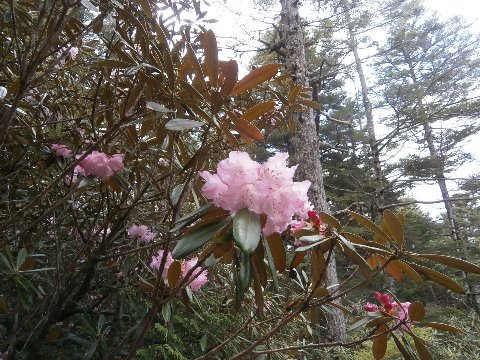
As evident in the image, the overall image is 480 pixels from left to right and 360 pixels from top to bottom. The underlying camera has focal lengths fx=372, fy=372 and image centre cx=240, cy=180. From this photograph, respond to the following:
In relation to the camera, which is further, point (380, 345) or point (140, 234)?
point (140, 234)

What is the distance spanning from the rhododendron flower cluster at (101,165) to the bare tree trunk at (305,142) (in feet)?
7.84

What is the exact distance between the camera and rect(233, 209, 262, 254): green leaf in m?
0.62

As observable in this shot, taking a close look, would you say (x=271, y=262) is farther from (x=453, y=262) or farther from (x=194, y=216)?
(x=453, y=262)

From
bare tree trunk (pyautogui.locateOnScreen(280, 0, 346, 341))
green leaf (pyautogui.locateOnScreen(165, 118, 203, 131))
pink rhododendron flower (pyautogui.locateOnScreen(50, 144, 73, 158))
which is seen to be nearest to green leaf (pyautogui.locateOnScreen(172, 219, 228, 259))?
green leaf (pyautogui.locateOnScreen(165, 118, 203, 131))

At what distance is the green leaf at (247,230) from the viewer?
2.02ft

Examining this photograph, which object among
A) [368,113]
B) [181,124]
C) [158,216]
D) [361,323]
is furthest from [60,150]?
[368,113]

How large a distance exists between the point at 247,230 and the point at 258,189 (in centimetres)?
10

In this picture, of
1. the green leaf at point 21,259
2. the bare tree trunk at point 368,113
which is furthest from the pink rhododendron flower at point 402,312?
the bare tree trunk at point 368,113

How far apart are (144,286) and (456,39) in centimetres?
1424

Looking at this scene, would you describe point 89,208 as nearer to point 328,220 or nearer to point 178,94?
point 178,94

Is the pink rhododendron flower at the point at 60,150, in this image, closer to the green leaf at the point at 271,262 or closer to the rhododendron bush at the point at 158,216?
the rhododendron bush at the point at 158,216

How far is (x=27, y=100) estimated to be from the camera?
1.72 meters

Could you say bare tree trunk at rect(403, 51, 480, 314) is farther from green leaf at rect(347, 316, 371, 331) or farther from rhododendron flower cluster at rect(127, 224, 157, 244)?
rhododendron flower cluster at rect(127, 224, 157, 244)

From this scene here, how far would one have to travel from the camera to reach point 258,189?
0.73 metres
